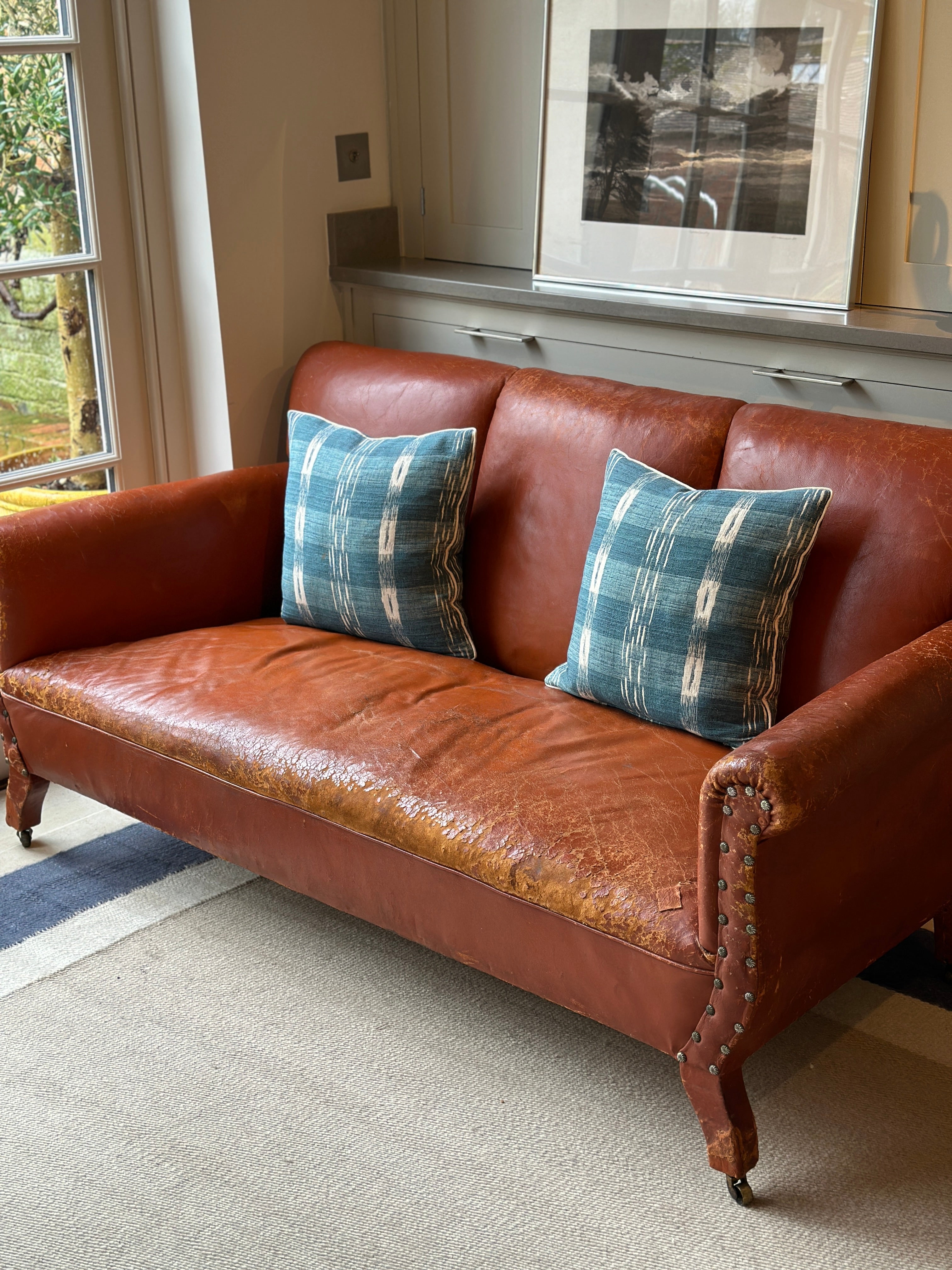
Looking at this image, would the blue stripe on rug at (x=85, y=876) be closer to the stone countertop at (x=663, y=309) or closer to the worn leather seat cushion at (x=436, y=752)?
the worn leather seat cushion at (x=436, y=752)

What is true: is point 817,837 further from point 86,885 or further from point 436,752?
point 86,885

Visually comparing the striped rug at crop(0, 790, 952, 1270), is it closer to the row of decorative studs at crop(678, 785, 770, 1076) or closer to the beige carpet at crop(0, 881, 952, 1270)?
the beige carpet at crop(0, 881, 952, 1270)

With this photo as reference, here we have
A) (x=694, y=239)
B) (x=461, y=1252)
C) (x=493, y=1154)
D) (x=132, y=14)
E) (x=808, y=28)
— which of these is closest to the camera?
(x=461, y=1252)

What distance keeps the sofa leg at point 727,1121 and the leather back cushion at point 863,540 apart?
2.15ft

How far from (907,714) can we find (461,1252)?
0.86 meters

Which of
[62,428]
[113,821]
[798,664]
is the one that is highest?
[62,428]

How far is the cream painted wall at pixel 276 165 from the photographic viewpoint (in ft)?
8.93

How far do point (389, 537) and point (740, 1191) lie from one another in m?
1.25

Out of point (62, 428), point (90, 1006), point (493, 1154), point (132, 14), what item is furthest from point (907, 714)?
point (132, 14)

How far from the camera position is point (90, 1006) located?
6.63 ft

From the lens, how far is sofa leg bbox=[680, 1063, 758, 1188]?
1570mm

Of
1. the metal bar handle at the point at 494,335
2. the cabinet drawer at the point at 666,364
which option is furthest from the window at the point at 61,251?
the metal bar handle at the point at 494,335

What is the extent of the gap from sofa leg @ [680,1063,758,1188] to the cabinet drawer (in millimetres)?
1158

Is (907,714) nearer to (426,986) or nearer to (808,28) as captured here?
(426,986)
